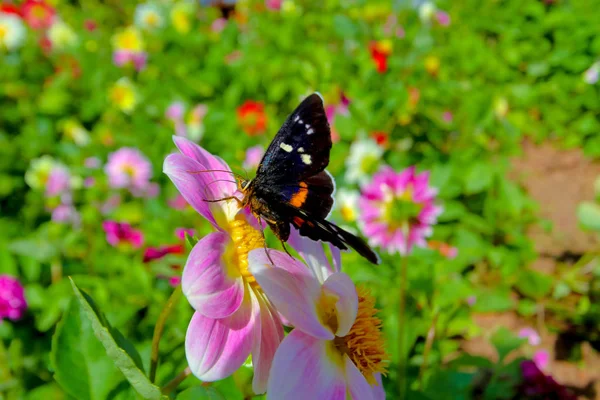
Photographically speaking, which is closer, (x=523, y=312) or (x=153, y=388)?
(x=153, y=388)

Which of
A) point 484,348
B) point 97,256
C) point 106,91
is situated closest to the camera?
point 97,256

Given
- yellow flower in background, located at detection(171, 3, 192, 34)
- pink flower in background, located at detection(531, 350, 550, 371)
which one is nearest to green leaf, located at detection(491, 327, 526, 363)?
pink flower in background, located at detection(531, 350, 550, 371)

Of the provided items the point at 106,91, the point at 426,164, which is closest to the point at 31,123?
the point at 106,91

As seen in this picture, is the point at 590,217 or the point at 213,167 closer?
the point at 213,167

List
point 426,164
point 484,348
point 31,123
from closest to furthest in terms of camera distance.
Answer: point 484,348, point 426,164, point 31,123

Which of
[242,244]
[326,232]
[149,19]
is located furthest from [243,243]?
[149,19]

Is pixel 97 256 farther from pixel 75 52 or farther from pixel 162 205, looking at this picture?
pixel 75 52

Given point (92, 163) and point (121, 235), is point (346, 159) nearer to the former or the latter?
point (121, 235)
